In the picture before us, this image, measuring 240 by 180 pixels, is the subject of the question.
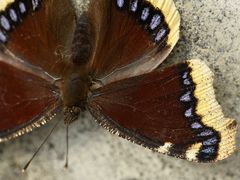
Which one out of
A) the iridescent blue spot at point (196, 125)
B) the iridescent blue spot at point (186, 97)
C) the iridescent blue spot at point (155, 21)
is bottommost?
the iridescent blue spot at point (196, 125)

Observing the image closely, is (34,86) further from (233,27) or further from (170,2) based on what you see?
(233,27)

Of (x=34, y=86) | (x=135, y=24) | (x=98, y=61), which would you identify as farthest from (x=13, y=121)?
(x=135, y=24)

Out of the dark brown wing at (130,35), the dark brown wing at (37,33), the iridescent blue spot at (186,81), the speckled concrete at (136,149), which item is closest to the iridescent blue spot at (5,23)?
the dark brown wing at (37,33)

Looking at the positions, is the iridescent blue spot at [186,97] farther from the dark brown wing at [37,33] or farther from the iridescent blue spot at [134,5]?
the dark brown wing at [37,33]

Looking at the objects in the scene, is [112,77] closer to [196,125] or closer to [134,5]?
[134,5]

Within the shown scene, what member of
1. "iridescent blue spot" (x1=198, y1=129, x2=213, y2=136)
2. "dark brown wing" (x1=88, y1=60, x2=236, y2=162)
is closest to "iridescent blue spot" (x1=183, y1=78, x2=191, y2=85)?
"dark brown wing" (x1=88, y1=60, x2=236, y2=162)
